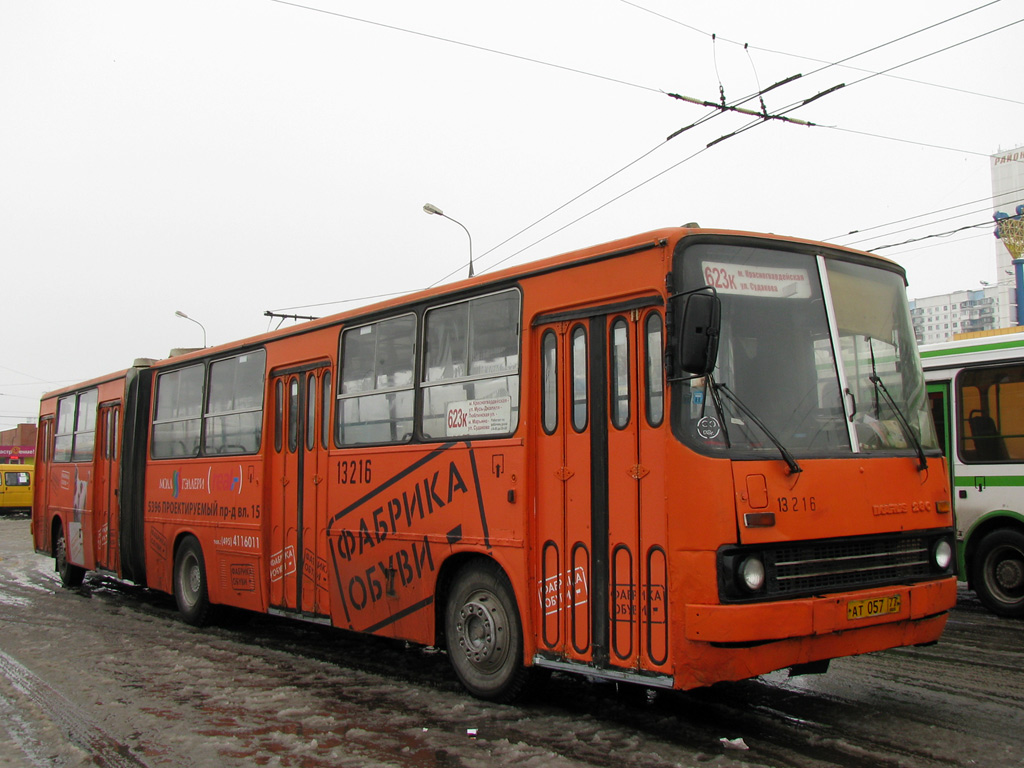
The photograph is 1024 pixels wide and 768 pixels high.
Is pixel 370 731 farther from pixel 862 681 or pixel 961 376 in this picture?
pixel 961 376

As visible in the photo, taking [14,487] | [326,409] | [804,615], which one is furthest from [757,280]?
[14,487]

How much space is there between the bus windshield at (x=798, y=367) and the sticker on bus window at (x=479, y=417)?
1.61 metres

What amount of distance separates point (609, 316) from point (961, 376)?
670 centimetres

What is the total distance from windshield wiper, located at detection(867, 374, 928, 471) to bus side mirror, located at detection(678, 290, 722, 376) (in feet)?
4.75

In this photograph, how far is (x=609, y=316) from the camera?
240 inches

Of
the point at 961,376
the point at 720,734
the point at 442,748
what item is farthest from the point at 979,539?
the point at 442,748

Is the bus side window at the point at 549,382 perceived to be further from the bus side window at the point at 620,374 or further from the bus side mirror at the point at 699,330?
the bus side mirror at the point at 699,330

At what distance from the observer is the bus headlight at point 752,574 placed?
5.25 m

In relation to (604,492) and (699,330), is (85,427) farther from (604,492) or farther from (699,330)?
(699,330)

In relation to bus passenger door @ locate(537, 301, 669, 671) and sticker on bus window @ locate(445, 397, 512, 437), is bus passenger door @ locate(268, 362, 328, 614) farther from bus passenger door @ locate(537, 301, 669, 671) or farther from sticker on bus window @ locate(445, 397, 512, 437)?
bus passenger door @ locate(537, 301, 669, 671)

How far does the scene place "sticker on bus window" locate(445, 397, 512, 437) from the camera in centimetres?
677

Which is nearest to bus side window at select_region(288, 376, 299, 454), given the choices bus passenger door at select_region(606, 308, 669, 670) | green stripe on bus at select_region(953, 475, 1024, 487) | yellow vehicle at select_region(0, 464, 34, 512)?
bus passenger door at select_region(606, 308, 669, 670)

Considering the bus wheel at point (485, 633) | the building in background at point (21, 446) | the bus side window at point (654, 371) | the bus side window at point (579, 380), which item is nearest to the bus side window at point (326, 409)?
the bus wheel at point (485, 633)

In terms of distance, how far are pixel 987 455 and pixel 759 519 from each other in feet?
21.8
